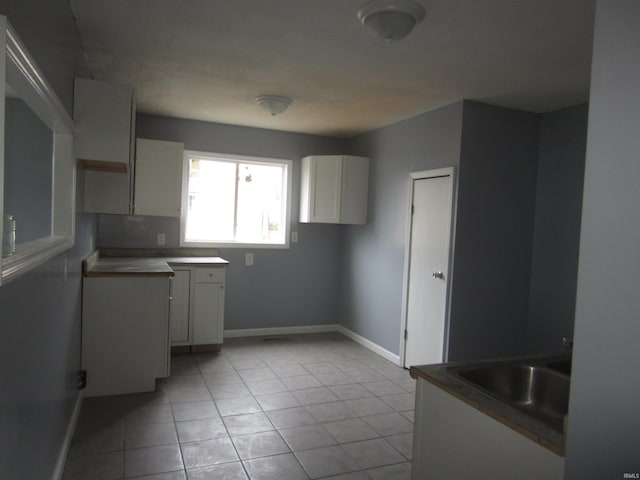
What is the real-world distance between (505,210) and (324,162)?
6.81ft

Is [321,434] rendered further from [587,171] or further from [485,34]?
[485,34]

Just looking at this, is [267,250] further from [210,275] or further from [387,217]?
[387,217]

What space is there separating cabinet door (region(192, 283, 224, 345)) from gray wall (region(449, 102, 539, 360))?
2.27m

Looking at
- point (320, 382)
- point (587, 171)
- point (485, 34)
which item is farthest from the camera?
point (320, 382)

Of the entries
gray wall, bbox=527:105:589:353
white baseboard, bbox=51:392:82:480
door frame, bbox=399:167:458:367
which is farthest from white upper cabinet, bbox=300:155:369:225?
white baseboard, bbox=51:392:82:480

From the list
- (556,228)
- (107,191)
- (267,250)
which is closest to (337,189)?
(267,250)

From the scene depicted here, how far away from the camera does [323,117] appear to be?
452 centimetres

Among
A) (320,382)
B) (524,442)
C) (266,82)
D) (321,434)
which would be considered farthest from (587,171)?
(320,382)

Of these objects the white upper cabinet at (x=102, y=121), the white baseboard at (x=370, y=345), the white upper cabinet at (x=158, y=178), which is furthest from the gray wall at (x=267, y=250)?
the white upper cabinet at (x=102, y=121)

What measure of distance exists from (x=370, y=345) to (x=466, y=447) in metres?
3.50

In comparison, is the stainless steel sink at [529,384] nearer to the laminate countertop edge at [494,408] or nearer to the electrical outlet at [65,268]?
the laminate countertop edge at [494,408]

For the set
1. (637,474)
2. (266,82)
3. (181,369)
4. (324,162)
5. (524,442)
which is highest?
(266,82)

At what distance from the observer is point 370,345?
16.1 feet

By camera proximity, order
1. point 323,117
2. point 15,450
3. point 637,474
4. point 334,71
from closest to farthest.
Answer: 1. point 637,474
2. point 15,450
3. point 334,71
4. point 323,117
